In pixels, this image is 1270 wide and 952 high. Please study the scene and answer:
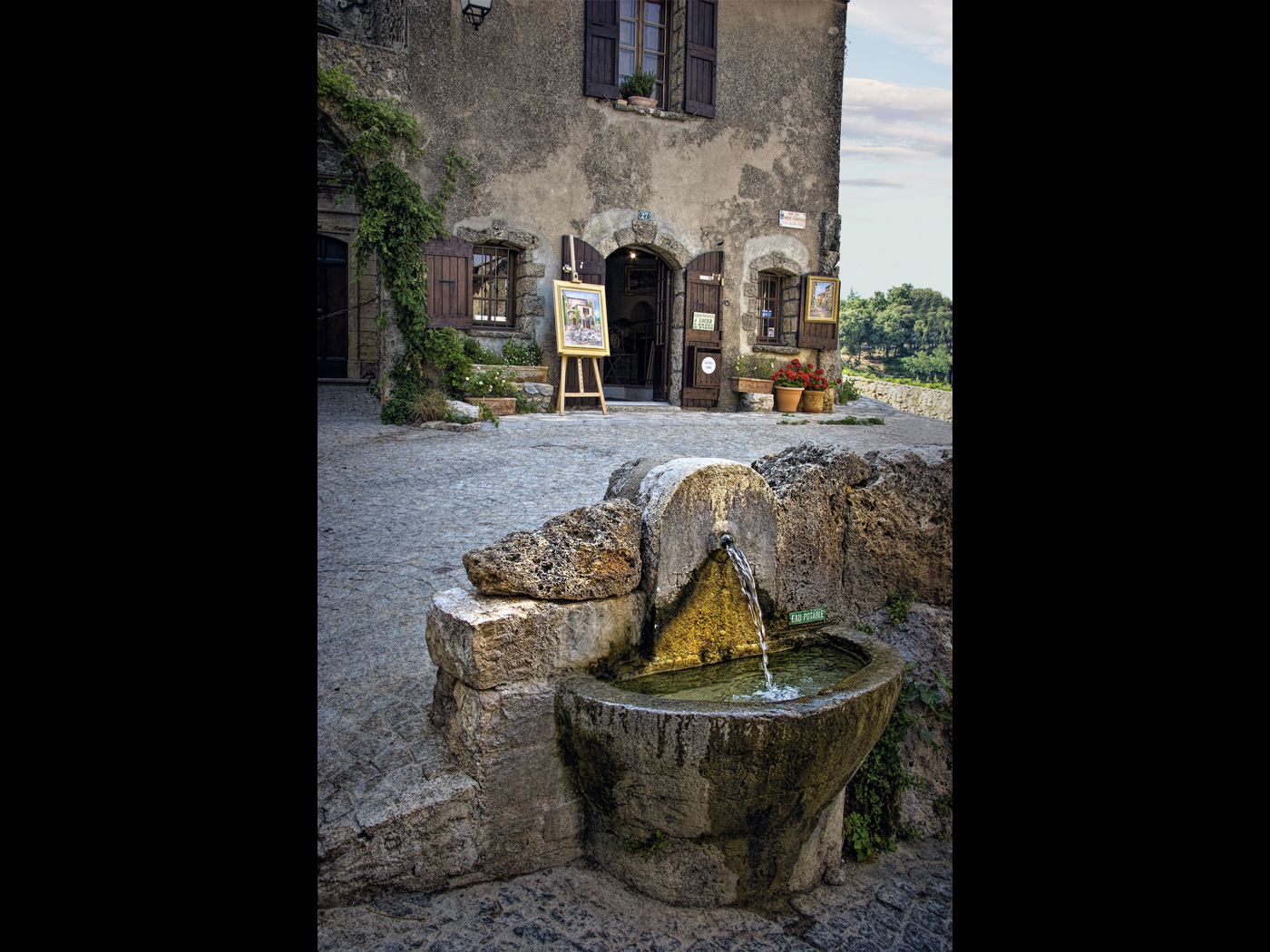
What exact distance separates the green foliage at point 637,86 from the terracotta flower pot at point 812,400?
4581 mm

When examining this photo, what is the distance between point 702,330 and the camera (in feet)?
39.8

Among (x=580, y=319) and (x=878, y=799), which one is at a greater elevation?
(x=580, y=319)

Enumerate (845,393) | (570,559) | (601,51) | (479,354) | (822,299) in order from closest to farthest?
1. (570,559)
2. (479,354)
3. (601,51)
4. (822,299)
5. (845,393)

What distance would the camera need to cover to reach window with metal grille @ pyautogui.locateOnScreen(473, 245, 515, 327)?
36.8 ft

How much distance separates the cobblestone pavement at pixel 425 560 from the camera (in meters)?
2.48

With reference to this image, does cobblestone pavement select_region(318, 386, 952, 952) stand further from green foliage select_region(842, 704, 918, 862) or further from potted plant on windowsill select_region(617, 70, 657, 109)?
Answer: potted plant on windowsill select_region(617, 70, 657, 109)

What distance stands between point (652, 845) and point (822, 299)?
1120cm

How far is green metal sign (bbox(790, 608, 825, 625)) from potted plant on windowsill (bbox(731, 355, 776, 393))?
360 inches

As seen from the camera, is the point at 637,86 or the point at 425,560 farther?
the point at 637,86

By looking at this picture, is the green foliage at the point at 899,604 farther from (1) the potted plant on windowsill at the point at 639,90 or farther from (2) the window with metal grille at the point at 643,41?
(2) the window with metal grille at the point at 643,41

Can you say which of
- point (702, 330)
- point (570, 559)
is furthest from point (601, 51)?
point (570, 559)

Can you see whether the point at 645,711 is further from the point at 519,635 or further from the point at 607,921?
the point at 607,921
